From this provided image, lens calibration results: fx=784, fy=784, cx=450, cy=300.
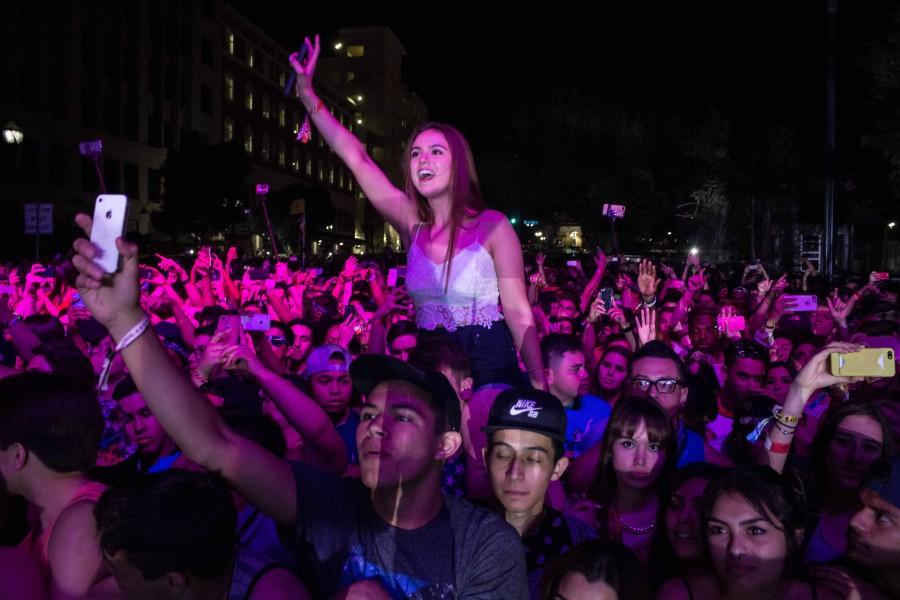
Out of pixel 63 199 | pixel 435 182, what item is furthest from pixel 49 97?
pixel 435 182

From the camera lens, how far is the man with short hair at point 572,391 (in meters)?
4.73

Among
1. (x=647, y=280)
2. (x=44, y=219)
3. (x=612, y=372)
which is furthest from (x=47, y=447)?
(x=44, y=219)

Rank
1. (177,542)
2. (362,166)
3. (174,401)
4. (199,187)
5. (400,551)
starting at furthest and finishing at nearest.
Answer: (199,187) < (362,166) < (400,551) < (177,542) < (174,401)

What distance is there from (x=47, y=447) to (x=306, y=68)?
206 centimetres

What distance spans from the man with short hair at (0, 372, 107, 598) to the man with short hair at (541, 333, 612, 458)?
271 cm

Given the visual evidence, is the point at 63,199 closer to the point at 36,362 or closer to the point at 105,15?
the point at 105,15

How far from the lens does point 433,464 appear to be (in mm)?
2355

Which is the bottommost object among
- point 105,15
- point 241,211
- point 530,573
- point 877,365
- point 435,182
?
point 530,573

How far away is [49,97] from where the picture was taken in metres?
39.9

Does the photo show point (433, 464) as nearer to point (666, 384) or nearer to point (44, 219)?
point (666, 384)

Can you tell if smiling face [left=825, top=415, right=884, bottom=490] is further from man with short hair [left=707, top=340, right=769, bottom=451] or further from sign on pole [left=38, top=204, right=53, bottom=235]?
sign on pole [left=38, top=204, right=53, bottom=235]

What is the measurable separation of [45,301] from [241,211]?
3881 cm

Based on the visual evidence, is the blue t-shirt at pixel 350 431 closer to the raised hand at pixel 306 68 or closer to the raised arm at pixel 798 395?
the raised hand at pixel 306 68

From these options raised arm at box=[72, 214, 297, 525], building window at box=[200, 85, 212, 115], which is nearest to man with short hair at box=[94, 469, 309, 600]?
raised arm at box=[72, 214, 297, 525]
